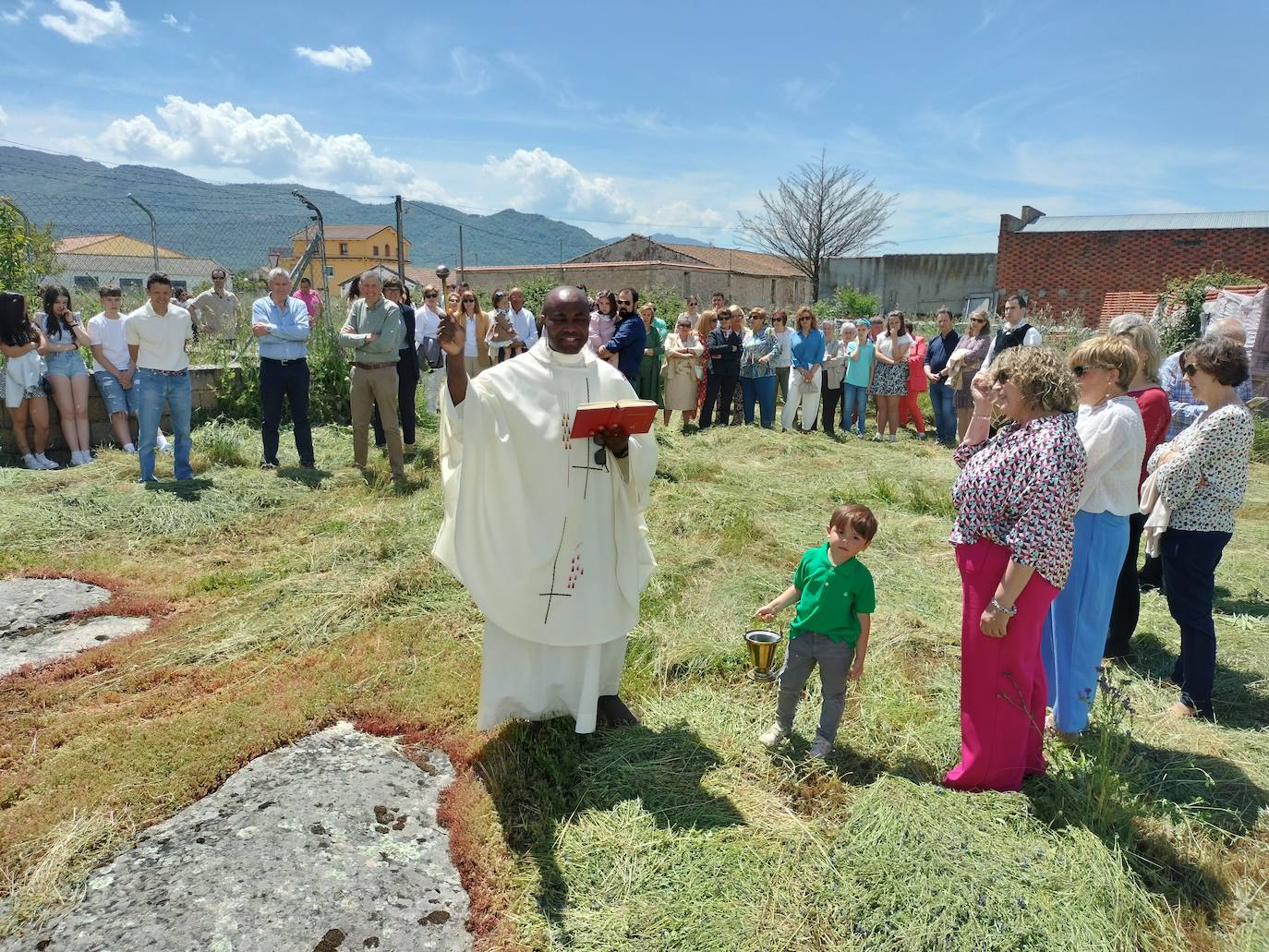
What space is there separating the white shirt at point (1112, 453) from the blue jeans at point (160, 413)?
748cm

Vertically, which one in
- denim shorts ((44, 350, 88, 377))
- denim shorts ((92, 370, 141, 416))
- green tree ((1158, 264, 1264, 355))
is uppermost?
green tree ((1158, 264, 1264, 355))

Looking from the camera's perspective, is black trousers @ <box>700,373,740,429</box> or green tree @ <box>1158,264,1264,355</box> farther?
green tree @ <box>1158,264,1264,355</box>

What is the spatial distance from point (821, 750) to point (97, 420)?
9.09 metres

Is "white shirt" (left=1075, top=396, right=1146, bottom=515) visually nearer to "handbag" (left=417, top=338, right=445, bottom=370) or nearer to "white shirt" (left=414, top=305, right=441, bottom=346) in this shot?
"handbag" (left=417, top=338, right=445, bottom=370)

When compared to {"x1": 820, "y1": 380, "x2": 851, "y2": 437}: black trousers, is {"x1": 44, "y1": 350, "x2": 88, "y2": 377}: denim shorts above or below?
above

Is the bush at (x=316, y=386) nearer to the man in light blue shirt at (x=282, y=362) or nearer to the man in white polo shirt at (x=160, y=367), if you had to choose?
the man in light blue shirt at (x=282, y=362)

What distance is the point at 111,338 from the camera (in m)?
8.51

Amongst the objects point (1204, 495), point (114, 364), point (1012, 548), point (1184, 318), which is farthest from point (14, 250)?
point (1184, 318)

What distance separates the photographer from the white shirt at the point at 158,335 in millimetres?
7434

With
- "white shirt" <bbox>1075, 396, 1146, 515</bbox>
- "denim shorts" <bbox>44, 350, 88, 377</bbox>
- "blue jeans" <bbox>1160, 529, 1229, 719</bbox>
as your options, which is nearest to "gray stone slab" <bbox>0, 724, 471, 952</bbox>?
"white shirt" <bbox>1075, 396, 1146, 515</bbox>

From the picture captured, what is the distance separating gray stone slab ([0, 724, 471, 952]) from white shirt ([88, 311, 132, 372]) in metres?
6.83

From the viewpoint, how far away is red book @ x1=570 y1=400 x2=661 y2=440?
3285 millimetres

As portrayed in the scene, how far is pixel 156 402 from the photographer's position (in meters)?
7.60

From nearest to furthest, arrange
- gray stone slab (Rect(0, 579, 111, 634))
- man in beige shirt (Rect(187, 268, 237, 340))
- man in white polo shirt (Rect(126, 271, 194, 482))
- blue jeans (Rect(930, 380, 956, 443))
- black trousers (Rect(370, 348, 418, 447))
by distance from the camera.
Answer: gray stone slab (Rect(0, 579, 111, 634)) < man in white polo shirt (Rect(126, 271, 194, 482)) < black trousers (Rect(370, 348, 418, 447)) < blue jeans (Rect(930, 380, 956, 443)) < man in beige shirt (Rect(187, 268, 237, 340))
